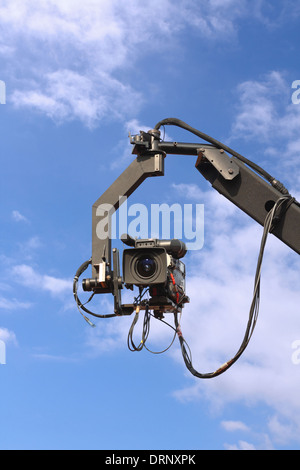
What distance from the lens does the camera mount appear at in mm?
8336

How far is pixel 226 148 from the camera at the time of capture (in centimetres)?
886

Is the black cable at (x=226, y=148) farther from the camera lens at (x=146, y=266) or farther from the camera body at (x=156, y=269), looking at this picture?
the camera lens at (x=146, y=266)

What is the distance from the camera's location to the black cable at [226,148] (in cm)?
848

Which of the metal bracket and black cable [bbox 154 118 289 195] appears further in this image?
the metal bracket

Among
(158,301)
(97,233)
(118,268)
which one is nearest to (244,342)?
(158,301)

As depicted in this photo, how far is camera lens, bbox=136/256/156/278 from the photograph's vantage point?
8.42 metres

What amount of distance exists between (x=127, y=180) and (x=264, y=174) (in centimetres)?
193

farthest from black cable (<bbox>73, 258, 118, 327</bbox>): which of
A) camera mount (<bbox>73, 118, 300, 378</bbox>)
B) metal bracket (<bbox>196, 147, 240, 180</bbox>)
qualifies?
metal bracket (<bbox>196, 147, 240, 180</bbox>)

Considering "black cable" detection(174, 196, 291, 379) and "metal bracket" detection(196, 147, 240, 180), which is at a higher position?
"metal bracket" detection(196, 147, 240, 180)

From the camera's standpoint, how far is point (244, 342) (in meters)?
7.89

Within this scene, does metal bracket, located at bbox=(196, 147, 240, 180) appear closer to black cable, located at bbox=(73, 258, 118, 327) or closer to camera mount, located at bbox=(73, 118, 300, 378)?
camera mount, located at bbox=(73, 118, 300, 378)

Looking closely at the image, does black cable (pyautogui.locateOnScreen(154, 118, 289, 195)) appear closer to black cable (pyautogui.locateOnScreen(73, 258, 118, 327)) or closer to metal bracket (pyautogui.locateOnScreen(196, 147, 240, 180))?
metal bracket (pyautogui.locateOnScreen(196, 147, 240, 180))

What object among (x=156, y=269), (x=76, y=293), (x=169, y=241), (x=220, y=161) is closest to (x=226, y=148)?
(x=220, y=161)

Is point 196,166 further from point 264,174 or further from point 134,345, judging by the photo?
point 134,345
